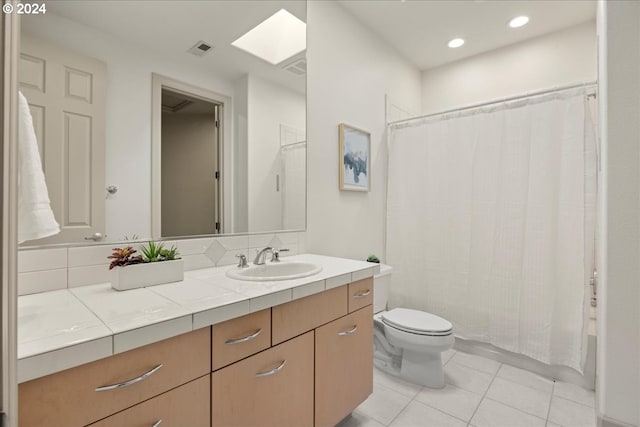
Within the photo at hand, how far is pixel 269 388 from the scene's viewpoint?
42.2 inches

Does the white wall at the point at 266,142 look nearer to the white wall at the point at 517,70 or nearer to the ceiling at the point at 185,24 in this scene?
the ceiling at the point at 185,24

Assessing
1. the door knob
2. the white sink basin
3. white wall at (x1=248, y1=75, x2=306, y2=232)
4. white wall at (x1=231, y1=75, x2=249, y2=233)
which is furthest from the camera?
white wall at (x1=248, y1=75, x2=306, y2=232)

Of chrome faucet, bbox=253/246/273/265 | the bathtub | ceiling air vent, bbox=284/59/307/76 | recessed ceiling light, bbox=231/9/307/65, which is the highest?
recessed ceiling light, bbox=231/9/307/65

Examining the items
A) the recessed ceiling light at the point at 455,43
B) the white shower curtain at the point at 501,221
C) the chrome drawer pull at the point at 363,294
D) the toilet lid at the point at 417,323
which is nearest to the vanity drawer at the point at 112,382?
the chrome drawer pull at the point at 363,294

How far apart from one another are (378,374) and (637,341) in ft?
4.41

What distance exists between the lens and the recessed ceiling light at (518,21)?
2462 mm

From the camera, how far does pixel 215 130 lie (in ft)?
5.14

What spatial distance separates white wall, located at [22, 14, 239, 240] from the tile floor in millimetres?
1458

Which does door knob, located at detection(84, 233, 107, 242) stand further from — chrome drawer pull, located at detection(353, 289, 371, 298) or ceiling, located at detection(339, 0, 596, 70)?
ceiling, located at detection(339, 0, 596, 70)

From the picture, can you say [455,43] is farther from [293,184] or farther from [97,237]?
[97,237]

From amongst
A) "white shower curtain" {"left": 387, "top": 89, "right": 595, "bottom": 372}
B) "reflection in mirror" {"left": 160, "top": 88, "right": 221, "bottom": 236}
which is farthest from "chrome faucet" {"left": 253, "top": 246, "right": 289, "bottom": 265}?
"white shower curtain" {"left": 387, "top": 89, "right": 595, "bottom": 372}

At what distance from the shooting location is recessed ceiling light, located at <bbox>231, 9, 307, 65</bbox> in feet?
5.67

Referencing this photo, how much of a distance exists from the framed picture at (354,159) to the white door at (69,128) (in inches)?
58.9

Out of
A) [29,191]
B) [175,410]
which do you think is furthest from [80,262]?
[175,410]
